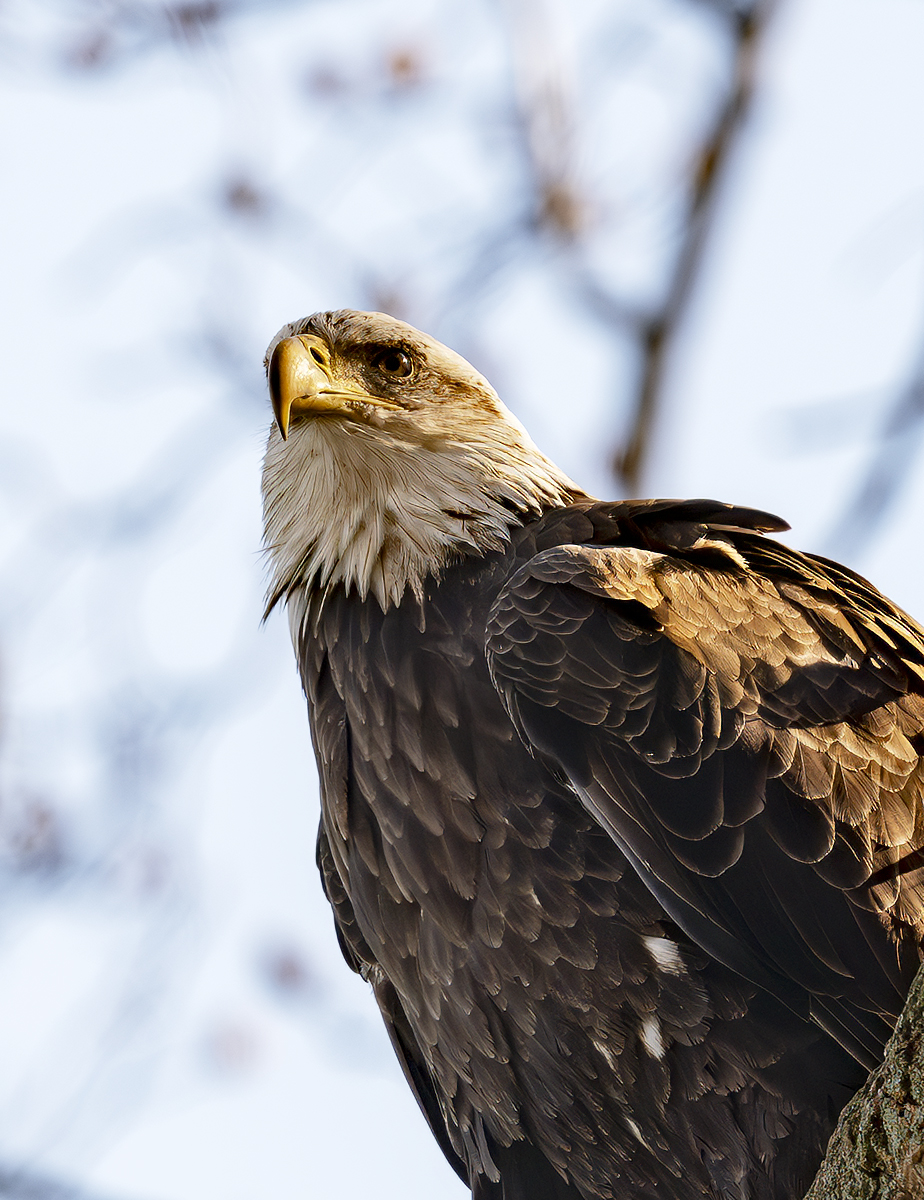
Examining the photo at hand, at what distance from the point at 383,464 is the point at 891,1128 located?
7.94 ft

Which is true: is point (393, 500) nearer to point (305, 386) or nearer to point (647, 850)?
point (305, 386)

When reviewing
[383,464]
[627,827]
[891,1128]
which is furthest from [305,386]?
[891,1128]

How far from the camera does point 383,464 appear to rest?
4.01 meters

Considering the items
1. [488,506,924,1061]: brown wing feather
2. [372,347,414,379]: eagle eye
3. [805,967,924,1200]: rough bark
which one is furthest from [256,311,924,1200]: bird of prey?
[805,967,924,1200]: rough bark

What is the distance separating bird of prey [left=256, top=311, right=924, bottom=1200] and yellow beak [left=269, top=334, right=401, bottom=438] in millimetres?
14

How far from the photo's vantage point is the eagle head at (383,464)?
3.84m

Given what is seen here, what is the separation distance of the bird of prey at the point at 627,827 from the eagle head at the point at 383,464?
0.02 metres

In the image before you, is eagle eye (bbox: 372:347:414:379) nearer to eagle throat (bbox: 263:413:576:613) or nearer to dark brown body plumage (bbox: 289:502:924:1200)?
eagle throat (bbox: 263:413:576:613)

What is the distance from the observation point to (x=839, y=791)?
124 inches

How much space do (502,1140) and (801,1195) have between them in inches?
33.9

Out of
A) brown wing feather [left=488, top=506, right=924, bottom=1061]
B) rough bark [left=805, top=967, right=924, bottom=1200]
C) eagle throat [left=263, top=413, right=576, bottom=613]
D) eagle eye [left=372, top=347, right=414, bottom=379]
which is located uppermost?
eagle eye [left=372, top=347, right=414, bottom=379]

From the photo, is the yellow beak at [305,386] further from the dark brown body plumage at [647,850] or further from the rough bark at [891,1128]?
the rough bark at [891,1128]

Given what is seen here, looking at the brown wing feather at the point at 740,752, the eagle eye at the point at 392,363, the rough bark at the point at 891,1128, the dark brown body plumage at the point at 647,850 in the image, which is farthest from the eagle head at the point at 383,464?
the rough bark at the point at 891,1128

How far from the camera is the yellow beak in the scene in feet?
12.3
